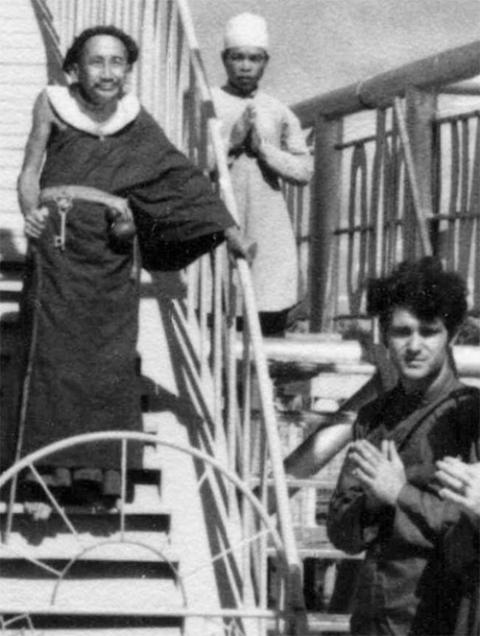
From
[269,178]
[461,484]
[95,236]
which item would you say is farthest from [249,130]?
[461,484]

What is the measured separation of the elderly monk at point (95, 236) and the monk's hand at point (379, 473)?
169 centimetres

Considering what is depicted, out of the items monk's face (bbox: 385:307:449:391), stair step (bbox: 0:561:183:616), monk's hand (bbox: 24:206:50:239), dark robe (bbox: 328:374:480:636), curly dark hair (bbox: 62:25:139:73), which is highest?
curly dark hair (bbox: 62:25:139:73)

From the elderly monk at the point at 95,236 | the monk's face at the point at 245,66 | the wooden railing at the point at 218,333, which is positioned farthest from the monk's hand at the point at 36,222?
the monk's face at the point at 245,66

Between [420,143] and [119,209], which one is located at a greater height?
[420,143]

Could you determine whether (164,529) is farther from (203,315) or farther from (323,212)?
(323,212)

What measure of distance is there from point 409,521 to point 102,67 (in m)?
2.48

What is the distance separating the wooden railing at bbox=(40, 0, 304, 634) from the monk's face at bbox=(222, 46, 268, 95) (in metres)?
0.16

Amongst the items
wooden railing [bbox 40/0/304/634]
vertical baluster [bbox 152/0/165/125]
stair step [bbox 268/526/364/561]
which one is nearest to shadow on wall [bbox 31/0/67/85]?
wooden railing [bbox 40/0/304/634]

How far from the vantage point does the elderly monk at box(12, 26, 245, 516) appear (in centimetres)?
605

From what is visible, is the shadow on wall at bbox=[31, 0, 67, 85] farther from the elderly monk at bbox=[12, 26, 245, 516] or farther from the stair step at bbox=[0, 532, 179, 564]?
the stair step at bbox=[0, 532, 179, 564]

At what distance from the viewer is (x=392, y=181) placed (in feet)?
27.2

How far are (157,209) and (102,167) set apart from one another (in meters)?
0.23

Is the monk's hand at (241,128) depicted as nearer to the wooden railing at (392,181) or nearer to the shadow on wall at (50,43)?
the wooden railing at (392,181)

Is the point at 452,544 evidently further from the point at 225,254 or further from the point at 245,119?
the point at 245,119
